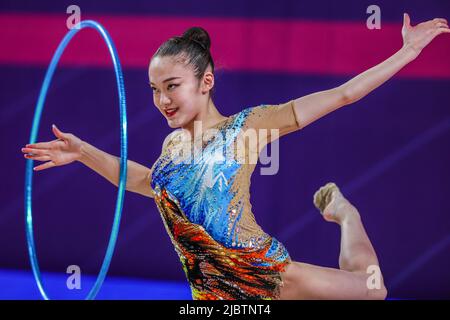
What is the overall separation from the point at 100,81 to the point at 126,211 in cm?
93

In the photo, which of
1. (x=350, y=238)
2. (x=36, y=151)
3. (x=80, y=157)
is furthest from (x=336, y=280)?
(x=36, y=151)

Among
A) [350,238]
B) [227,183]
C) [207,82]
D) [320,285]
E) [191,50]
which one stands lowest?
[320,285]

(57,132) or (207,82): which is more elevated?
(207,82)

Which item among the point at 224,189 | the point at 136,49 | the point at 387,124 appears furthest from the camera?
the point at 136,49

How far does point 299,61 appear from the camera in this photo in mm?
4301

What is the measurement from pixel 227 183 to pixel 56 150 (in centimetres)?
73

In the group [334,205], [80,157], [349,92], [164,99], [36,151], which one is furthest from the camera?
[334,205]

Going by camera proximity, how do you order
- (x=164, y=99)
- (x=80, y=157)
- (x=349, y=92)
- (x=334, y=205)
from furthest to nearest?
(x=334, y=205), (x=80, y=157), (x=164, y=99), (x=349, y=92)

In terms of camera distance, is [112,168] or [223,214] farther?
[112,168]

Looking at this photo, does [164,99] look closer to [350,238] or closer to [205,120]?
[205,120]

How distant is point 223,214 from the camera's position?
7.18 ft

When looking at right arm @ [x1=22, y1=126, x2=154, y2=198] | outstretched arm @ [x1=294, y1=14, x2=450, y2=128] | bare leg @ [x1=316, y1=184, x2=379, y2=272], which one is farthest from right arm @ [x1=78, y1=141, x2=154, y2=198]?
bare leg @ [x1=316, y1=184, x2=379, y2=272]
